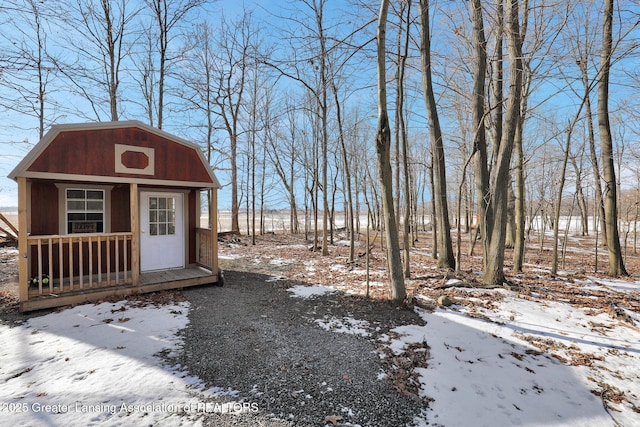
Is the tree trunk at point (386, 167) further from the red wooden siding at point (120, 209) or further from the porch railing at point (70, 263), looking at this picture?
the red wooden siding at point (120, 209)

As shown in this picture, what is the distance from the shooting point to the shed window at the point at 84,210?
17.5 feet

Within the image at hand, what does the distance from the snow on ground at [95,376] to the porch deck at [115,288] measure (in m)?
0.48

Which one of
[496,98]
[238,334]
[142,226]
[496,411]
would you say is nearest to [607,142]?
[496,98]

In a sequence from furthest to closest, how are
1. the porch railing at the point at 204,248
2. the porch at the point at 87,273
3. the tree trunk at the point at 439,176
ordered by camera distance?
the tree trunk at the point at 439,176 < the porch railing at the point at 204,248 < the porch at the point at 87,273

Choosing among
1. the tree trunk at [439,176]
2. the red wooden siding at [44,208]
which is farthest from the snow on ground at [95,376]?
the tree trunk at [439,176]

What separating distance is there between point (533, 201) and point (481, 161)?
14643 millimetres

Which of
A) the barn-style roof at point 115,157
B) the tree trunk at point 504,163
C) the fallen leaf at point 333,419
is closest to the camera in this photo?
the fallen leaf at point 333,419

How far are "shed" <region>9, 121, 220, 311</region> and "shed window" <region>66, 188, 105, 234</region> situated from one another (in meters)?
0.02

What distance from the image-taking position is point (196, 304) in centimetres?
465

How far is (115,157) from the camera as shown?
4.75 meters

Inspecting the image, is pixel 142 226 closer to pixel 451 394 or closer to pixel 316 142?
pixel 451 394

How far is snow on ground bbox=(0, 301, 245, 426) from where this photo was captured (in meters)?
2.06

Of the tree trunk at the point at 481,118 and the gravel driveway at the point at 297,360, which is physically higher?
the tree trunk at the point at 481,118

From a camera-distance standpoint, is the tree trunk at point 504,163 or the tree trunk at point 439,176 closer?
the tree trunk at point 504,163
